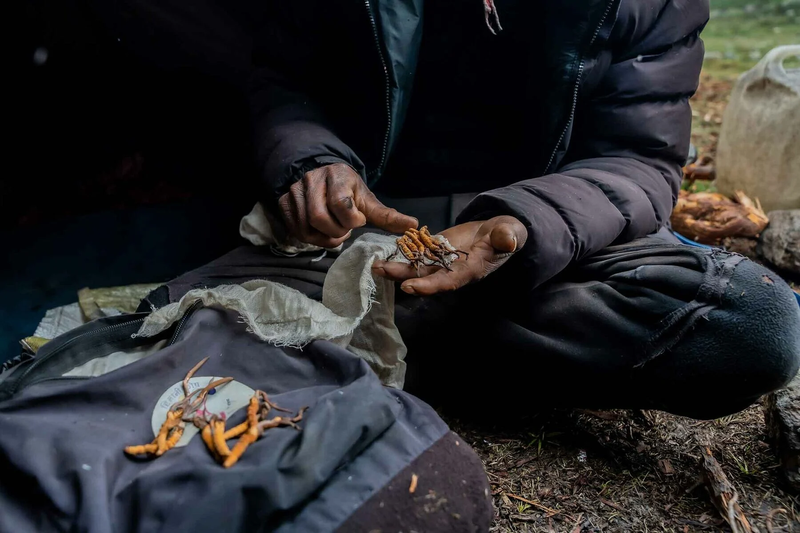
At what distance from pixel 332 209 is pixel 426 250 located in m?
0.25

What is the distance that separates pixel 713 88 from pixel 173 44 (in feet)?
13.4

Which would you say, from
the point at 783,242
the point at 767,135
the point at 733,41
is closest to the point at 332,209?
the point at 783,242

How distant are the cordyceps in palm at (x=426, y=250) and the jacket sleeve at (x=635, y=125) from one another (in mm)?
157

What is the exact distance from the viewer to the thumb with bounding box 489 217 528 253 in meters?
1.22

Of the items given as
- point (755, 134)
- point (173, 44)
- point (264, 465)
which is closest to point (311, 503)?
point (264, 465)

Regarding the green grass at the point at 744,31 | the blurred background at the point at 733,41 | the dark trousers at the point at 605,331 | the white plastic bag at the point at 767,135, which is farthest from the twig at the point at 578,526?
the green grass at the point at 744,31

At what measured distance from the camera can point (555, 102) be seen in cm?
162

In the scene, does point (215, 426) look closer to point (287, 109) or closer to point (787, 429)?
point (287, 109)

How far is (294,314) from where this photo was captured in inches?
50.6

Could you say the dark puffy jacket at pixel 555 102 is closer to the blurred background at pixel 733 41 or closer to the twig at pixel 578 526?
the twig at pixel 578 526

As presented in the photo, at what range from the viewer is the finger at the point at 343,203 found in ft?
4.48

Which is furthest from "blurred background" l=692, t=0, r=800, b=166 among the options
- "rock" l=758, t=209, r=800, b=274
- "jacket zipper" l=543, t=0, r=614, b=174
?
"jacket zipper" l=543, t=0, r=614, b=174

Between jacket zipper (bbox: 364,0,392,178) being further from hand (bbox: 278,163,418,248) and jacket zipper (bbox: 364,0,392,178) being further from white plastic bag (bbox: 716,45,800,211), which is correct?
white plastic bag (bbox: 716,45,800,211)

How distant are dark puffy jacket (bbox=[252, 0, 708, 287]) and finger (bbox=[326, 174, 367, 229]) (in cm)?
14
